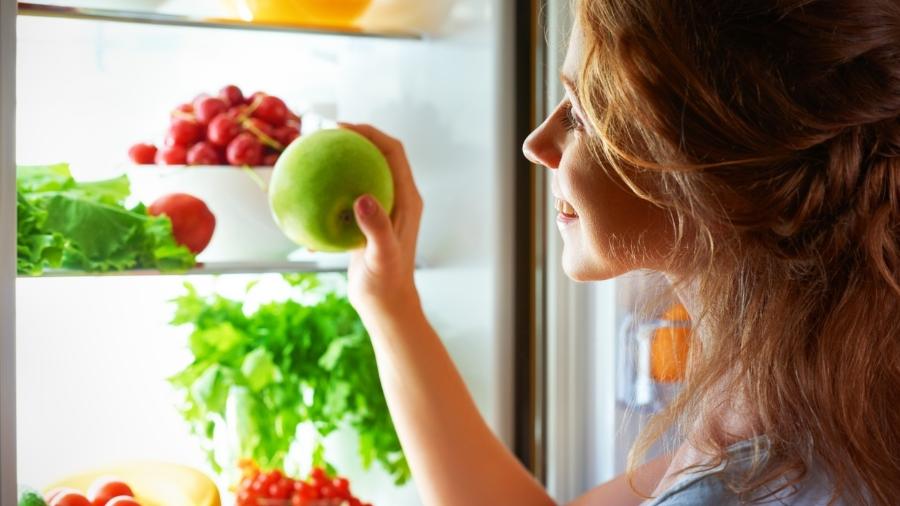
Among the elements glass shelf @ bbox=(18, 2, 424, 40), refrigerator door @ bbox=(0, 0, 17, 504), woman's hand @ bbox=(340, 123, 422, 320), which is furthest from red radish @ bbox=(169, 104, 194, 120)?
refrigerator door @ bbox=(0, 0, 17, 504)

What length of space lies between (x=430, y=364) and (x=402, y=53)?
20.1 inches

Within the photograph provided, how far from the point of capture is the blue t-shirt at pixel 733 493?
0.70 metres

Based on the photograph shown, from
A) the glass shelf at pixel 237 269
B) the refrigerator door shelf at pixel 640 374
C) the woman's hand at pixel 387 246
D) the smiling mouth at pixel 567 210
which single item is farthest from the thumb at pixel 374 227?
the refrigerator door shelf at pixel 640 374

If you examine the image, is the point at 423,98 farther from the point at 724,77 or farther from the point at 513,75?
the point at 724,77

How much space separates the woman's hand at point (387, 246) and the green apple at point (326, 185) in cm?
2

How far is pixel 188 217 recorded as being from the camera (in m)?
1.11

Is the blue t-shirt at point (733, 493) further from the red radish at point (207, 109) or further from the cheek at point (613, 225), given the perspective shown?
the red radish at point (207, 109)

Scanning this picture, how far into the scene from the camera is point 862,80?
2.18 ft

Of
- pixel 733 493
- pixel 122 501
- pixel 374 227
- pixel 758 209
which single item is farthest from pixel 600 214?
pixel 122 501

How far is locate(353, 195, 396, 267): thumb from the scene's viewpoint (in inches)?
40.8

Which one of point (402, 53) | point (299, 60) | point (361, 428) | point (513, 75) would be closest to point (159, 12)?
point (299, 60)

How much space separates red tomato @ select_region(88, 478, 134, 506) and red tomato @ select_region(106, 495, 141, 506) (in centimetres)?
1

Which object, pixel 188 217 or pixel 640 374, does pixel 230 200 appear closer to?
pixel 188 217

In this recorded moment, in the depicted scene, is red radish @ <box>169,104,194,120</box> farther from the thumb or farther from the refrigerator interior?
the thumb
